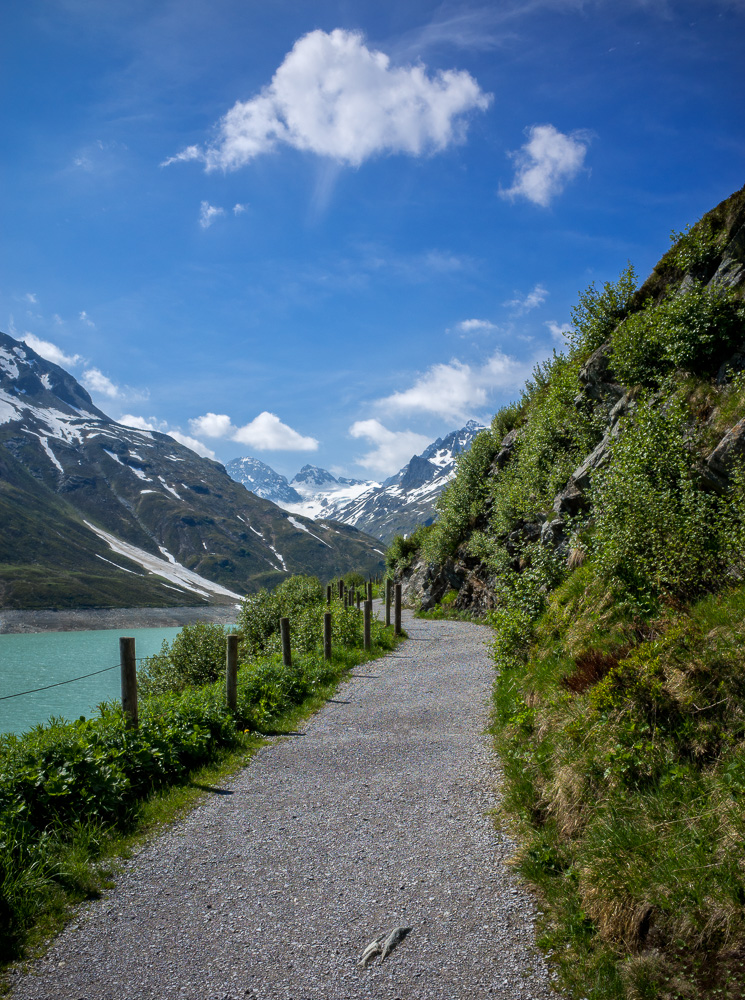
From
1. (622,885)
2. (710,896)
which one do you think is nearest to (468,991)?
(622,885)

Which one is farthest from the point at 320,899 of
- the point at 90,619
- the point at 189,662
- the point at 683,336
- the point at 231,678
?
the point at 90,619

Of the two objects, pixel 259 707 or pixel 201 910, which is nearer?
pixel 201 910

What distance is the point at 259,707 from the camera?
13383 mm

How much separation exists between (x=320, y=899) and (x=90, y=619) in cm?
18501

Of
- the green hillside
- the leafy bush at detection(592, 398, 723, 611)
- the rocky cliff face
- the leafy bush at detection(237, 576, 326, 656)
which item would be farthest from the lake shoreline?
the leafy bush at detection(592, 398, 723, 611)

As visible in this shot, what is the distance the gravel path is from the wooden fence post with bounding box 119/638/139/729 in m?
2.12

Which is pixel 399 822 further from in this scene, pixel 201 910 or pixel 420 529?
pixel 420 529

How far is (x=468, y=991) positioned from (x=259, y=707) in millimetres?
9503

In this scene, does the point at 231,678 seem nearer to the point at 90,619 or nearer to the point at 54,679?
the point at 54,679

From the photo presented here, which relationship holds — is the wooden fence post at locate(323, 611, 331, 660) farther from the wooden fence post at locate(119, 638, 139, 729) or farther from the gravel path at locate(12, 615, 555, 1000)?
the wooden fence post at locate(119, 638, 139, 729)

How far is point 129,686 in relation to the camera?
32.2ft

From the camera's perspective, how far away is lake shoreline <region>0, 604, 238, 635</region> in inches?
6088

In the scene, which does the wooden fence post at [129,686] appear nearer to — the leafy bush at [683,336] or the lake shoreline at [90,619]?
the leafy bush at [683,336]

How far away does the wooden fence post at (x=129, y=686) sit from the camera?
9695mm
